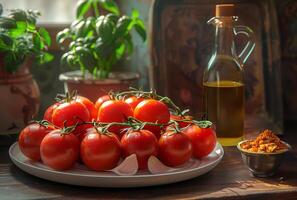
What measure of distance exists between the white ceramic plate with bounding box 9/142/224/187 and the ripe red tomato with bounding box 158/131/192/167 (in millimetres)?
17

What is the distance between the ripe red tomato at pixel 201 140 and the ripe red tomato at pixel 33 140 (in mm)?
231

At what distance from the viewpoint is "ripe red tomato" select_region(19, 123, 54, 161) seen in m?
0.88

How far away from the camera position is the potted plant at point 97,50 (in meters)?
1.23

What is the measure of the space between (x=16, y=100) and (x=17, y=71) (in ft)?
0.19

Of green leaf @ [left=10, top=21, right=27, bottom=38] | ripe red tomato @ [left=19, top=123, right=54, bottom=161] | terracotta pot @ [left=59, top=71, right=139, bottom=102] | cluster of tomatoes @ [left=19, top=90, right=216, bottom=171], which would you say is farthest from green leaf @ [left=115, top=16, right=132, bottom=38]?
ripe red tomato @ [left=19, top=123, right=54, bottom=161]

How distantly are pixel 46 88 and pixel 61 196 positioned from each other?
70 cm

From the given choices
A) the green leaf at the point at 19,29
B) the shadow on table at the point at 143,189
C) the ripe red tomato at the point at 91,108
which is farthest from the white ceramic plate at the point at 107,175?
the green leaf at the point at 19,29

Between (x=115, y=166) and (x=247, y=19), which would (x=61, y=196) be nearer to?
(x=115, y=166)

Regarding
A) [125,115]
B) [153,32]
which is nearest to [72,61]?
[153,32]

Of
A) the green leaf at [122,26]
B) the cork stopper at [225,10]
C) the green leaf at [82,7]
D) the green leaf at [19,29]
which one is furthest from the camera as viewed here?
the green leaf at [82,7]

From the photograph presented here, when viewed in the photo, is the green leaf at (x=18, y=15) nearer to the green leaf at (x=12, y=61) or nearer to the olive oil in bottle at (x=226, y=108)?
the green leaf at (x=12, y=61)

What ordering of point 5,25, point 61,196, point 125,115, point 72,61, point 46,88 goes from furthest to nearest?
point 46,88
point 72,61
point 5,25
point 125,115
point 61,196

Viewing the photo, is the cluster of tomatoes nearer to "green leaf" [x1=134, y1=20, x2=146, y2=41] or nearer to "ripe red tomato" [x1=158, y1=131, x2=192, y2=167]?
"ripe red tomato" [x1=158, y1=131, x2=192, y2=167]

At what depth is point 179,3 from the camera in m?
1.26
